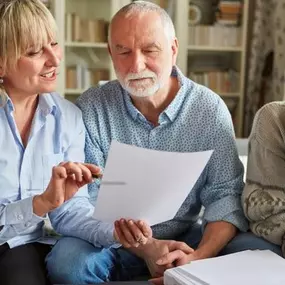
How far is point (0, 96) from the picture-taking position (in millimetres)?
1353

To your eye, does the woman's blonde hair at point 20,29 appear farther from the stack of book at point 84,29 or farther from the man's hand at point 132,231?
the stack of book at point 84,29

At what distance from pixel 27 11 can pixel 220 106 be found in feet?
1.84

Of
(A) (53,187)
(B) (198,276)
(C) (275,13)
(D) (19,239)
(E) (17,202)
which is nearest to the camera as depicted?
(B) (198,276)

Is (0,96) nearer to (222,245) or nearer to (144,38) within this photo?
(144,38)

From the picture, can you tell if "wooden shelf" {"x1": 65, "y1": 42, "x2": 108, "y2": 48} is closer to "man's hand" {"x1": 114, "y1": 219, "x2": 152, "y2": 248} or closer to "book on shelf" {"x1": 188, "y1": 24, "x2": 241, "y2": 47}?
"book on shelf" {"x1": 188, "y1": 24, "x2": 241, "y2": 47}

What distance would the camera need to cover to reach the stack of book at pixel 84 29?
368cm

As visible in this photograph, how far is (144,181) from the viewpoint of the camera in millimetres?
1115

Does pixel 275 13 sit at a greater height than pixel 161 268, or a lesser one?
greater

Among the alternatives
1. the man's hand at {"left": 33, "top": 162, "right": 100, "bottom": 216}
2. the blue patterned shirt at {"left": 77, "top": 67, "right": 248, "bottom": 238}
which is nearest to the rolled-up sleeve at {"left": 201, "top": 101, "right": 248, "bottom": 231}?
the blue patterned shirt at {"left": 77, "top": 67, "right": 248, "bottom": 238}

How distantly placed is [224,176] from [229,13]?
2.60 m

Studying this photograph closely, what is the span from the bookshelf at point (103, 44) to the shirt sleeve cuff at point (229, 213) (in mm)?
2441

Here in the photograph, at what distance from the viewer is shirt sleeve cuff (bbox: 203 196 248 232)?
1.39m

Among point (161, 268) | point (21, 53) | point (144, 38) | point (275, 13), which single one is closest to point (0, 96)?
point (21, 53)

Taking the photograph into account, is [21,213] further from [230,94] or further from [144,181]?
[230,94]
